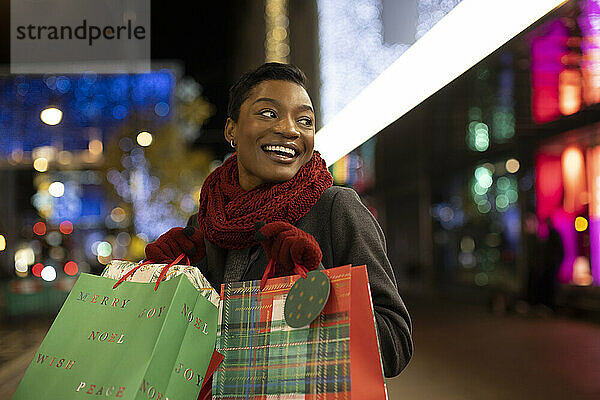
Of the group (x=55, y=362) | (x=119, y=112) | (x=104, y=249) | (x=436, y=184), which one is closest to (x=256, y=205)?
(x=55, y=362)

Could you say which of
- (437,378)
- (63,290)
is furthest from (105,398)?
(63,290)

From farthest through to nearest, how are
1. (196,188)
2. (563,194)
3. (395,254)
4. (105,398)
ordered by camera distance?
(196,188), (395,254), (563,194), (105,398)

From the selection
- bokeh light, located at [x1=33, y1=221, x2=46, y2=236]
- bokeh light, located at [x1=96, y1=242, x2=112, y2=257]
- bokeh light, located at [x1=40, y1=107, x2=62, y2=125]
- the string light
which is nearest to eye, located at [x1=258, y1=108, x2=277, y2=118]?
the string light

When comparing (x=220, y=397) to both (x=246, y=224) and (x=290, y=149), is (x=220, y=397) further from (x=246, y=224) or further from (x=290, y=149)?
(x=290, y=149)

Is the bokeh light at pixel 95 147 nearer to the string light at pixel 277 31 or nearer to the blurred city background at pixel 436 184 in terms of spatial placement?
the blurred city background at pixel 436 184

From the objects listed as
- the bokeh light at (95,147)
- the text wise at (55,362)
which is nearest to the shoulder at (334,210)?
the text wise at (55,362)

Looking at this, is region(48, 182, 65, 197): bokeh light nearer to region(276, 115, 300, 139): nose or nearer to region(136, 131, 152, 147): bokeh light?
region(136, 131, 152, 147): bokeh light

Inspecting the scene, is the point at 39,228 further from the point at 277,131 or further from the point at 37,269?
the point at 277,131

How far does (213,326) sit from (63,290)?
859 centimetres

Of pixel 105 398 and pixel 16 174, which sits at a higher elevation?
pixel 16 174

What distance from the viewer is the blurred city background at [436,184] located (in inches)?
275

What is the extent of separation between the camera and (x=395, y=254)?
378 inches

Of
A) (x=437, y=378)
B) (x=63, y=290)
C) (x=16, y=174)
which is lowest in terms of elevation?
(x=437, y=378)

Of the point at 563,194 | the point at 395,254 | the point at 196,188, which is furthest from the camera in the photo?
the point at 196,188
